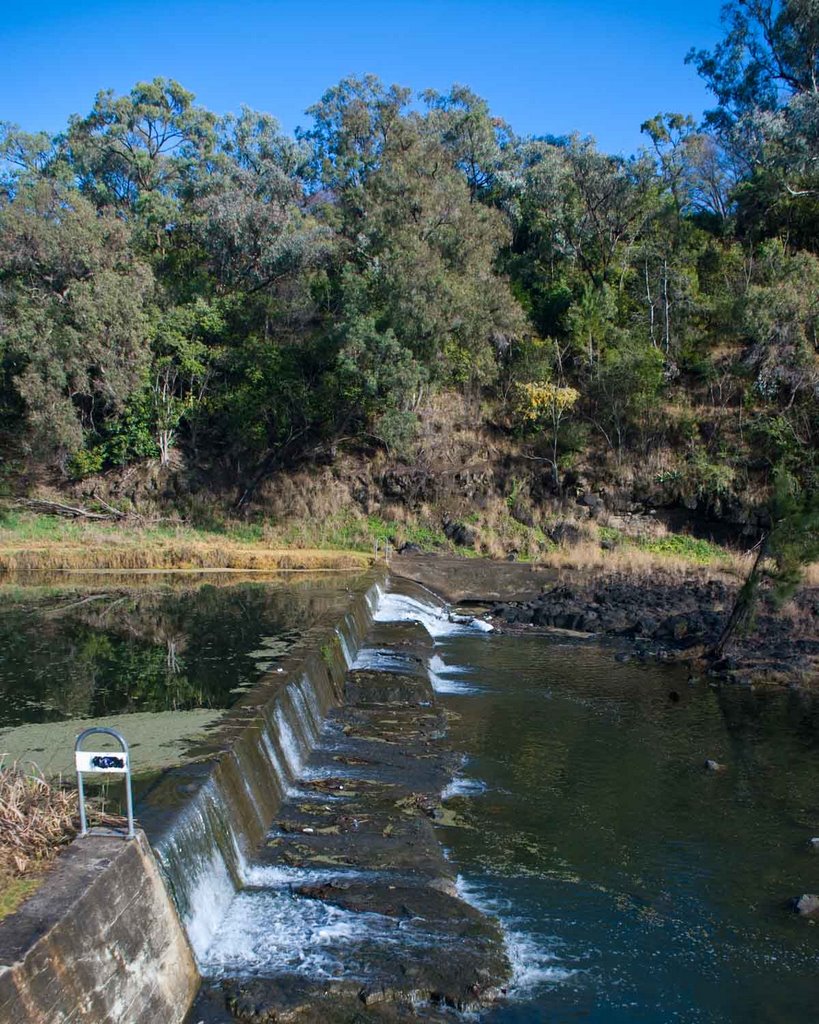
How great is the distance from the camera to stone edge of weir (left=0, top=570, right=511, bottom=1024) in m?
5.57

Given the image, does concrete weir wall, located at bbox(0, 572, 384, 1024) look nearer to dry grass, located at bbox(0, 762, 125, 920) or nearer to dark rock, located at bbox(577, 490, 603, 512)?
dry grass, located at bbox(0, 762, 125, 920)

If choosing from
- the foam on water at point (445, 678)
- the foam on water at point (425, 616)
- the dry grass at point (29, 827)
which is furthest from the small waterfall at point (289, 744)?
the foam on water at point (425, 616)

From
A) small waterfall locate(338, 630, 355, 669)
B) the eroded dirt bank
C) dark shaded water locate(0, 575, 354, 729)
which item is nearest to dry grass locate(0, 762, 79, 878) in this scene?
dark shaded water locate(0, 575, 354, 729)

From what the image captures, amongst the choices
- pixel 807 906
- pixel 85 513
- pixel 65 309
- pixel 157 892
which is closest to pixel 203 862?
pixel 157 892

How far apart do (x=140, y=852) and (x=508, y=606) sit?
20072 millimetres

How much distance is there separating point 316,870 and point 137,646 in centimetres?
906

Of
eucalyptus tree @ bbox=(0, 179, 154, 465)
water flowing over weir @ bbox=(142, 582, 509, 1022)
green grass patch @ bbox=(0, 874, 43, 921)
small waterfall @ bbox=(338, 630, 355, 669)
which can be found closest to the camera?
green grass patch @ bbox=(0, 874, 43, 921)

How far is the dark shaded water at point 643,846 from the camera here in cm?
788

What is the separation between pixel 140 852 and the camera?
22.9ft

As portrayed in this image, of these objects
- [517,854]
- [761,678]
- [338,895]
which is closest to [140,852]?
[338,895]

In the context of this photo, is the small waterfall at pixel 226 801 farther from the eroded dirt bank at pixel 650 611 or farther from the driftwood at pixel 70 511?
the driftwood at pixel 70 511

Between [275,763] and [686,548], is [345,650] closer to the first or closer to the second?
[275,763]

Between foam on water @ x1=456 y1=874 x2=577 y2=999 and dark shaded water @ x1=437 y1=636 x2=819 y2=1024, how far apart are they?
2 cm

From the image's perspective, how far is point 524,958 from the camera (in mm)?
8094
